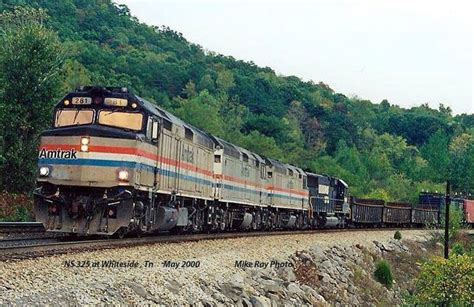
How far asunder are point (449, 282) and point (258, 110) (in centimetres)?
11465

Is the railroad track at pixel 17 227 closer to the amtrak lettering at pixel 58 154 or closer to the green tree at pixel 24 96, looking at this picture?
the amtrak lettering at pixel 58 154

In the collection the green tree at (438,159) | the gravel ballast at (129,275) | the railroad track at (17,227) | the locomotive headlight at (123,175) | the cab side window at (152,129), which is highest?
the green tree at (438,159)

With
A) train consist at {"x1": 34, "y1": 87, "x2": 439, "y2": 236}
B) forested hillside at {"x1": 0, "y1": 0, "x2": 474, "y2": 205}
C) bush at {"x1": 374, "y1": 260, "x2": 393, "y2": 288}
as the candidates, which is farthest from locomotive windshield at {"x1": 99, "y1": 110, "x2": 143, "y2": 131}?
forested hillside at {"x1": 0, "y1": 0, "x2": 474, "y2": 205}

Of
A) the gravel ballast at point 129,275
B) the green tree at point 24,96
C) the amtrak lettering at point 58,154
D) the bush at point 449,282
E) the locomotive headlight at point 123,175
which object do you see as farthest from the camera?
the green tree at point 24,96

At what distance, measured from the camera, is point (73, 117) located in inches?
724

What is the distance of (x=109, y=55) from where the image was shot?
124m

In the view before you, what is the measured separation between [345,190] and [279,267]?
32076 millimetres

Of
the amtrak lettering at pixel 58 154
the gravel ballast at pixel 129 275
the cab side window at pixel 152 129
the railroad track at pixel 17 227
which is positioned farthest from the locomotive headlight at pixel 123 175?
the railroad track at pixel 17 227

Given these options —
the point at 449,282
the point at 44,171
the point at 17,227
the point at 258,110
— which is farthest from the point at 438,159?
the point at 44,171

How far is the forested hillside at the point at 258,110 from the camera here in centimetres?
10781

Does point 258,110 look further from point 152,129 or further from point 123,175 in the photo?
point 123,175

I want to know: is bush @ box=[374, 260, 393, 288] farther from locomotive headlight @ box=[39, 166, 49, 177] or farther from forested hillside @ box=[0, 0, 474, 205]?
forested hillside @ box=[0, 0, 474, 205]

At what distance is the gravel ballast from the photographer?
10.9m

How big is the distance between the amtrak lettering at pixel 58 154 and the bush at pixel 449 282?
20.5 meters
